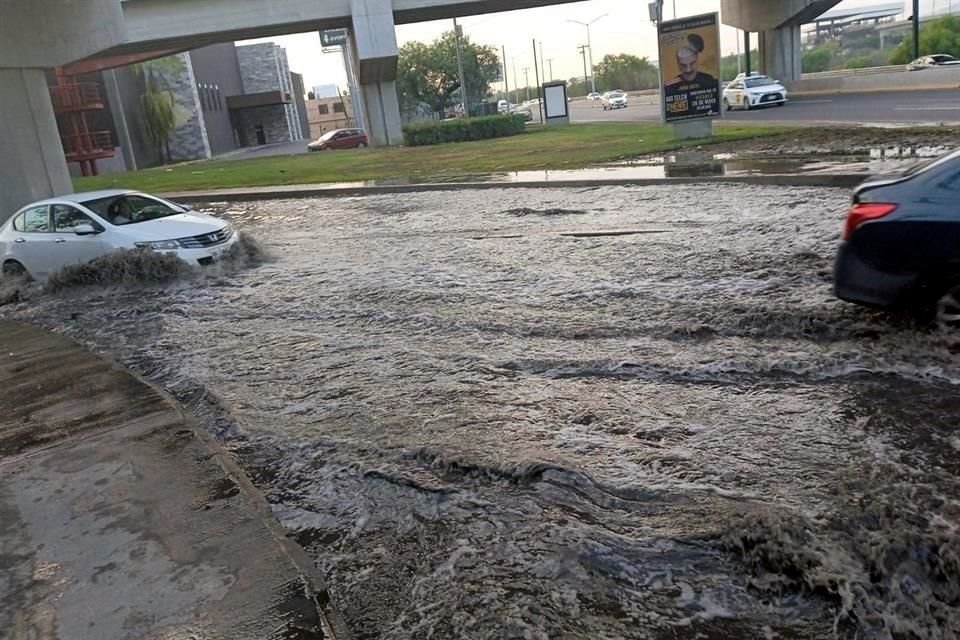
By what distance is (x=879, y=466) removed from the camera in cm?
438

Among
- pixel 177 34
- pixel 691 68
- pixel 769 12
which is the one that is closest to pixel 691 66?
pixel 691 68

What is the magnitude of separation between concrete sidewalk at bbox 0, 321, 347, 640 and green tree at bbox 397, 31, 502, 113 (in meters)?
65.6

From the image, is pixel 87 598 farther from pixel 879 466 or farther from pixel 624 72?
pixel 624 72

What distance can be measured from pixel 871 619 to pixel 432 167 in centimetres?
2349

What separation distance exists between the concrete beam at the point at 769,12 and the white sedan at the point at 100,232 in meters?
42.2

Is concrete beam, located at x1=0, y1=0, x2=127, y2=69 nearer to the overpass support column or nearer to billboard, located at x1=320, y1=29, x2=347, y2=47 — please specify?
the overpass support column

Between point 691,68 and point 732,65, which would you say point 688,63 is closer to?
point 691,68

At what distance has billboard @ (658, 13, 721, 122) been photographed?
70.6 ft

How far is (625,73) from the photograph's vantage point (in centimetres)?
12100

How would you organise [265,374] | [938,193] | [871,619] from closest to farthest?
[871,619]
[938,193]
[265,374]

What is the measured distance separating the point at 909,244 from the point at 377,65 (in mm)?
36709

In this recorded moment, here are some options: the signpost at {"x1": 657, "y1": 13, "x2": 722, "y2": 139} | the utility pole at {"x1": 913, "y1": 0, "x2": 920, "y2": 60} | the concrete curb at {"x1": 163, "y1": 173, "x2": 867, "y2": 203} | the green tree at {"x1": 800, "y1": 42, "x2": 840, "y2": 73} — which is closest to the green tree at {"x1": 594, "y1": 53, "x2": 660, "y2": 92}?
the green tree at {"x1": 800, "y1": 42, "x2": 840, "y2": 73}

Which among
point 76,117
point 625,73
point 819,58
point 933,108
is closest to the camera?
point 933,108

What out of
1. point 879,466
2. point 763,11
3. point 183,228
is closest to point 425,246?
point 183,228
